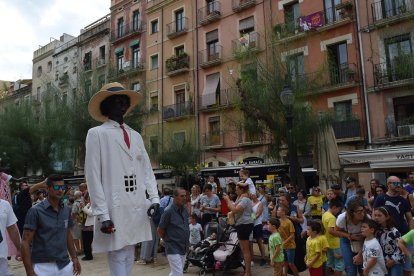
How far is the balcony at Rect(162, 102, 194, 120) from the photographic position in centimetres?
2783

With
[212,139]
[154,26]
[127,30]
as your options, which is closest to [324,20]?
[212,139]

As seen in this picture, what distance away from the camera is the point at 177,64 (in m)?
29.1

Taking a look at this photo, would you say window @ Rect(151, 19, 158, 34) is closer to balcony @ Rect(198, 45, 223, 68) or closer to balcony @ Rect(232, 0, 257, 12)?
balcony @ Rect(198, 45, 223, 68)

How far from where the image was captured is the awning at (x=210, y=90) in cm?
2670

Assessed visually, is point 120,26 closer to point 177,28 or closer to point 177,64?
point 177,28

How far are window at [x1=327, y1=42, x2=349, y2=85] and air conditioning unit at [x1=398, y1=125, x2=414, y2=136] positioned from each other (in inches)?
151

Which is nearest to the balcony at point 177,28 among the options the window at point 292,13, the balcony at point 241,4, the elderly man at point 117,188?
the balcony at point 241,4

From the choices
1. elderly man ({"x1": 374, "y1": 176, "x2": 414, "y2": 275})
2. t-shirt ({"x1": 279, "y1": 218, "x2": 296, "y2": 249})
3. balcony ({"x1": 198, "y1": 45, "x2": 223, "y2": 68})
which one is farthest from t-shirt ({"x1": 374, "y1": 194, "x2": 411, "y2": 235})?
balcony ({"x1": 198, "y1": 45, "x2": 223, "y2": 68})

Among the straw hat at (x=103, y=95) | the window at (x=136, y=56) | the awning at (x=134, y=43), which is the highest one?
the awning at (x=134, y=43)

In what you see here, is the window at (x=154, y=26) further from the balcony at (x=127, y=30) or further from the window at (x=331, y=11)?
the window at (x=331, y=11)

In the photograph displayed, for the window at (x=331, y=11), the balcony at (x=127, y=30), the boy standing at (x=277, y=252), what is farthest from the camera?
the balcony at (x=127, y=30)

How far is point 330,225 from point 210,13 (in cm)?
2357

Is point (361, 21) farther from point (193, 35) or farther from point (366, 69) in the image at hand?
point (193, 35)

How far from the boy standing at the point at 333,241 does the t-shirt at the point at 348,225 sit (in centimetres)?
31
